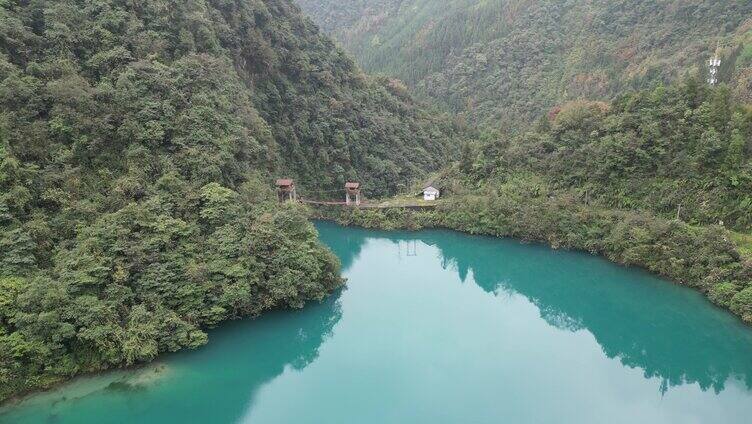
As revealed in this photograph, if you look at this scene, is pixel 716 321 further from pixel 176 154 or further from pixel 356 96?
pixel 356 96

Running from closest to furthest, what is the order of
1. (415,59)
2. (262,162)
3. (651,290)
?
(651,290), (262,162), (415,59)

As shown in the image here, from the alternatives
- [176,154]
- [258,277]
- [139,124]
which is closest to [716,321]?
[258,277]

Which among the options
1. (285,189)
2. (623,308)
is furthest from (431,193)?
(623,308)

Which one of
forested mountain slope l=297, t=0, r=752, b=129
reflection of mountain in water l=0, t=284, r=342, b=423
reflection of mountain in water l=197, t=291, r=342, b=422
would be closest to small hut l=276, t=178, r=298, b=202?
reflection of mountain in water l=197, t=291, r=342, b=422

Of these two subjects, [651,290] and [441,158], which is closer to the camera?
[651,290]

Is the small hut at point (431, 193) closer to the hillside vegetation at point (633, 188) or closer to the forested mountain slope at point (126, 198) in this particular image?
the hillside vegetation at point (633, 188)

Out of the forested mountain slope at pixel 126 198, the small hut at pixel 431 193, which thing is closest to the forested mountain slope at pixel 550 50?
the small hut at pixel 431 193
